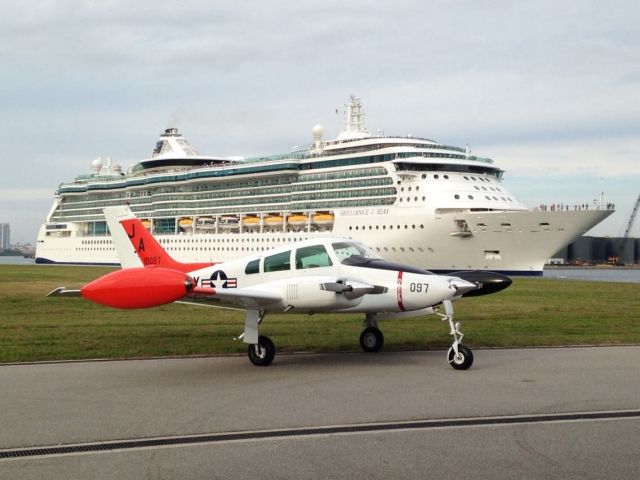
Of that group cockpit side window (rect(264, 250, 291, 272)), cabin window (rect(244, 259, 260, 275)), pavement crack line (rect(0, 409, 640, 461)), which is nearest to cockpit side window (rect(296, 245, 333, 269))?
cockpit side window (rect(264, 250, 291, 272))

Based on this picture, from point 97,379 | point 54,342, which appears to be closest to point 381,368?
point 97,379

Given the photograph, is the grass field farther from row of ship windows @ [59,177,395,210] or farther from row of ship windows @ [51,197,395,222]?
row of ship windows @ [59,177,395,210]

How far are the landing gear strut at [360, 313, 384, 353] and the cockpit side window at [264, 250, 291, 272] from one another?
1.89m

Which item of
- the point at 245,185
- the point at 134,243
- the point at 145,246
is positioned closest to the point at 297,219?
the point at 245,185

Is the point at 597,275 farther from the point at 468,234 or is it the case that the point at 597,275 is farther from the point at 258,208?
the point at 258,208

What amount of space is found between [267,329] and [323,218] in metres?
49.2

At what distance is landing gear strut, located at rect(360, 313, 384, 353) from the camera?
13.5 meters

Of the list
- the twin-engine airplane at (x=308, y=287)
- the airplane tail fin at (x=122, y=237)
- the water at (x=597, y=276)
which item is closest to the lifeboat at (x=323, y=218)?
the water at (x=597, y=276)

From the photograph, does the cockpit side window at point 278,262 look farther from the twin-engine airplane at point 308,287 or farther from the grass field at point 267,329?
the grass field at point 267,329

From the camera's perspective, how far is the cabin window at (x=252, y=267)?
42.6ft

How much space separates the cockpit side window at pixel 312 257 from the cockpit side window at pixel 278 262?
191 millimetres

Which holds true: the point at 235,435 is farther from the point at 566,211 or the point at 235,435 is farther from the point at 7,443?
→ the point at 566,211

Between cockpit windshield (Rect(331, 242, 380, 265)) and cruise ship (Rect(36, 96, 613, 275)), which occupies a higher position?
cruise ship (Rect(36, 96, 613, 275))

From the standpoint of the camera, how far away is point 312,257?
41.2 feet
